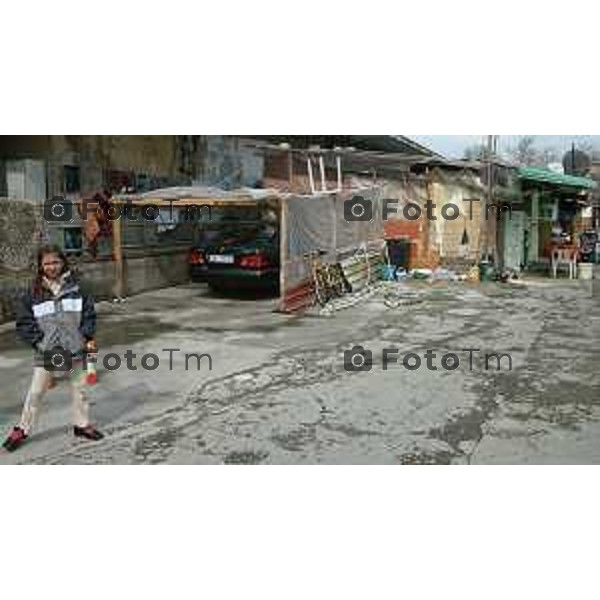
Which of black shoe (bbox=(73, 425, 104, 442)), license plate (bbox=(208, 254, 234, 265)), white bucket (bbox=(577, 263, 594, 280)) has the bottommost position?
black shoe (bbox=(73, 425, 104, 442))

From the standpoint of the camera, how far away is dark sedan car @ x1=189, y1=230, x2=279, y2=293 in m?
12.2

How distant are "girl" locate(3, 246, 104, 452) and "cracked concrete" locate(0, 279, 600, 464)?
0.41 meters

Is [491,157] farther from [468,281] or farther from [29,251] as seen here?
[29,251]

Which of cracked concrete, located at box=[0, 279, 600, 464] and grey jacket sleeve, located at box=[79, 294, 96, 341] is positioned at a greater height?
grey jacket sleeve, located at box=[79, 294, 96, 341]

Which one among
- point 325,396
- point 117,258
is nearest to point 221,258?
point 117,258

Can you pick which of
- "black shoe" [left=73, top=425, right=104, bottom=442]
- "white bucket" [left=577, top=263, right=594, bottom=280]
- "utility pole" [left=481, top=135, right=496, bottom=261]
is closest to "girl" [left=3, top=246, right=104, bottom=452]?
"black shoe" [left=73, top=425, right=104, bottom=442]

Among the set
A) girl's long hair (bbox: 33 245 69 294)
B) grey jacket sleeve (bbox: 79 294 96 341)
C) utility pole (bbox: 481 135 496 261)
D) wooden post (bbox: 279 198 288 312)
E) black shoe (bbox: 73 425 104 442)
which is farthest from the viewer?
utility pole (bbox: 481 135 496 261)

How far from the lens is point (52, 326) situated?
16.4 ft

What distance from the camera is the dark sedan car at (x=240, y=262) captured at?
480 inches

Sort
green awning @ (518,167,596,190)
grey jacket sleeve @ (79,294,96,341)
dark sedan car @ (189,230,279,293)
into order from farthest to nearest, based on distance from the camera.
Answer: green awning @ (518,167,596,190), dark sedan car @ (189,230,279,293), grey jacket sleeve @ (79,294,96,341)

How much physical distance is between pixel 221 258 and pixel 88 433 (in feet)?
24.2

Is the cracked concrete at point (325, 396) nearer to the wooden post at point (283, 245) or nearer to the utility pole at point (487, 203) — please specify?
the wooden post at point (283, 245)

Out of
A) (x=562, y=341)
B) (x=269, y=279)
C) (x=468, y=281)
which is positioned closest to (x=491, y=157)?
(x=468, y=281)

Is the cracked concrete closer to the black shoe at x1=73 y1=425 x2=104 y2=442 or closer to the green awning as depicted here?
the black shoe at x1=73 y1=425 x2=104 y2=442
